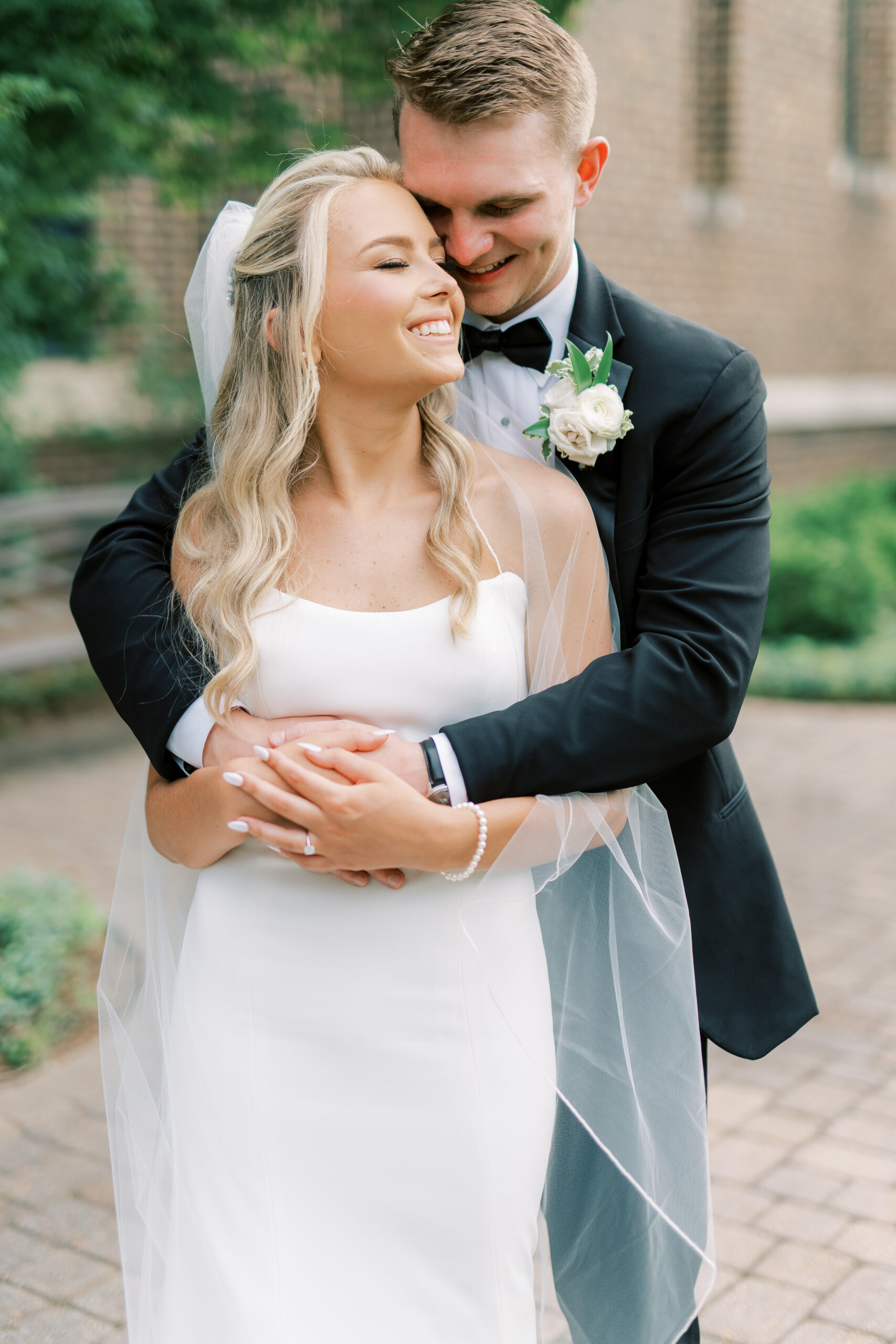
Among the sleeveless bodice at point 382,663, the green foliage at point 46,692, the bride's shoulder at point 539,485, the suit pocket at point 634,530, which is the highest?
the bride's shoulder at point 539,485

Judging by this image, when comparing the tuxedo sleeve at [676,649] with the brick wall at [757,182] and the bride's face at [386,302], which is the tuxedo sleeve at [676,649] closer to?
the bride's face at [386,302]

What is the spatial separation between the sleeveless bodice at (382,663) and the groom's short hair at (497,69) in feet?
2.56

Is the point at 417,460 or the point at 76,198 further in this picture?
the point at 76,198

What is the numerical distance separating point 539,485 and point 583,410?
0.50 ft

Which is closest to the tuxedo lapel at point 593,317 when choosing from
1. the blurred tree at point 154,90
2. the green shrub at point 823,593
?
the blurred tree at point 154,90

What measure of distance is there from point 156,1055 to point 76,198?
3400mm

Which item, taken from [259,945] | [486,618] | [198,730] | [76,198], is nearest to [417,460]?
[486,618]

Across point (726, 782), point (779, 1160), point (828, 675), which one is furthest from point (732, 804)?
point (828, 675)

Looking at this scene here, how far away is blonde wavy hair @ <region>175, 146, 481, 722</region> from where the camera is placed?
2.04 meters

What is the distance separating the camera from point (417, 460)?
222 cm

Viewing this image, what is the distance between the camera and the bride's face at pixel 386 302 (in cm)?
200

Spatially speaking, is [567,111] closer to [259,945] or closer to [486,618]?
[486,618]

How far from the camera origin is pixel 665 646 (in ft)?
6.57

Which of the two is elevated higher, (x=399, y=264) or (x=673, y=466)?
(x=399, y=264)
